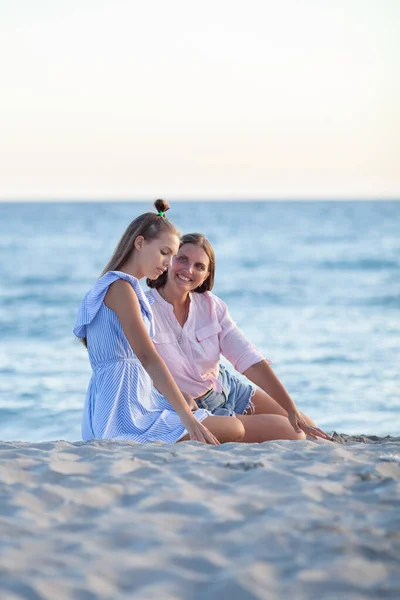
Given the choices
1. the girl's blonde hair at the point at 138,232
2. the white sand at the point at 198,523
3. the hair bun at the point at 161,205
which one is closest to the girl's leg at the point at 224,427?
the white sand at the point at 198,523

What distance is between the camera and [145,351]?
4383 millimetres

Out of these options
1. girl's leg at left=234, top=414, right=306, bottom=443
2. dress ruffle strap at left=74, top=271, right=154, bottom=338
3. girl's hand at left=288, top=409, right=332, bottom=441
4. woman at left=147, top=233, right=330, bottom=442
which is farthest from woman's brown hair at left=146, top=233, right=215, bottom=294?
girl's hand at left=288, top=409, right=332, bottom=441

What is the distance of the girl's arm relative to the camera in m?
4.29

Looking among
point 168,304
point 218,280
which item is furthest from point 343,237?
point 168,304

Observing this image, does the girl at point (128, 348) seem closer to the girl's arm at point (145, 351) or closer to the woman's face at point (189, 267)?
the girl's arm at point (145, 351)

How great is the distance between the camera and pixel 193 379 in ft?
16.9

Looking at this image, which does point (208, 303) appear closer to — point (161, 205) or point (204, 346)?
point (204, 346)

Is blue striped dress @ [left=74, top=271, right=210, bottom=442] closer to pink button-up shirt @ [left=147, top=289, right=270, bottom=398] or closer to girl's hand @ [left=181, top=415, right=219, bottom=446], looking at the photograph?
girl's hand @ [left=181, top=415, right=219, bottom=446]

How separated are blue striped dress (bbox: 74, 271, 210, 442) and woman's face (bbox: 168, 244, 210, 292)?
0.48 metres

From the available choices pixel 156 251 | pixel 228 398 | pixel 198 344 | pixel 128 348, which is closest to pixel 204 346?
pixel 198 344

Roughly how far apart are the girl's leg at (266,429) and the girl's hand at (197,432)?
0.74 metres

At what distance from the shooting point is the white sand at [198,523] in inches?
101

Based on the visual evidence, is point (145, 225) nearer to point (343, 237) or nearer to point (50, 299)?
point (50, 299)

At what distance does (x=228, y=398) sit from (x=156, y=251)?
1.20 meters
